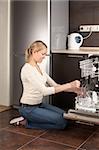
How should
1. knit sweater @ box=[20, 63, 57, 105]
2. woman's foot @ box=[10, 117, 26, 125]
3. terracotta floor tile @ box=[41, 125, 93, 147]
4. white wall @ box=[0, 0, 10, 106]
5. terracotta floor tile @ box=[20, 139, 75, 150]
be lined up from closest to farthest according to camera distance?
terracotta floor tile @ box=[20, 139, 75, 150] → terracotta floor tile @ box=[41, 125, 93, 147] → knit sweater @ box=[20, 63, 57, 105] → woman's foot @ box=[10, 117, 26, 125] → white wall @ box=[0, 0, 10, 106]

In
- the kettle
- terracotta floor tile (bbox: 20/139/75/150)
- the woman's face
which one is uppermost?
the kettle

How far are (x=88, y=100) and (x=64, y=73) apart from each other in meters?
1.10

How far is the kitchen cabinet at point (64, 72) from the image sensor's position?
352 cm

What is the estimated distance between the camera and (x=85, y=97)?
8.50 ft

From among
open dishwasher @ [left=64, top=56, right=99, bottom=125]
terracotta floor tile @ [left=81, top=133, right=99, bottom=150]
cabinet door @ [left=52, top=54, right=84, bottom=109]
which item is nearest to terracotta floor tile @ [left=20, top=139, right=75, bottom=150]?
terracotta floor tile @ [left=81, top=133, right=99, bottom=150]

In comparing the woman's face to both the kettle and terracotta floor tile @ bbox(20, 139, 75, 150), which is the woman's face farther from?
the kettle

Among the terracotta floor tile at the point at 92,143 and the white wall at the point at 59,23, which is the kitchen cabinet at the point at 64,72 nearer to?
the white wall at the point at 59,23

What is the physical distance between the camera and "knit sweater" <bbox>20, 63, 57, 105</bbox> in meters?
2.82

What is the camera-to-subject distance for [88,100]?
8.36 feet

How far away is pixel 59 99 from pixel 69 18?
1162 millimetres

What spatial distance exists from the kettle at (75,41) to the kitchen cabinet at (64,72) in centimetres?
29

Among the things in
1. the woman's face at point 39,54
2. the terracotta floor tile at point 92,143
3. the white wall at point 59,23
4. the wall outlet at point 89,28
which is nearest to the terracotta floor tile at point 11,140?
the terracotta floor tile at point 92,143

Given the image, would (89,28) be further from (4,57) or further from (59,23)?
(4,57)

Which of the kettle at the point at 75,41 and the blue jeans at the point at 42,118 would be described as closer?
the blue jeans at the point at 42,118
